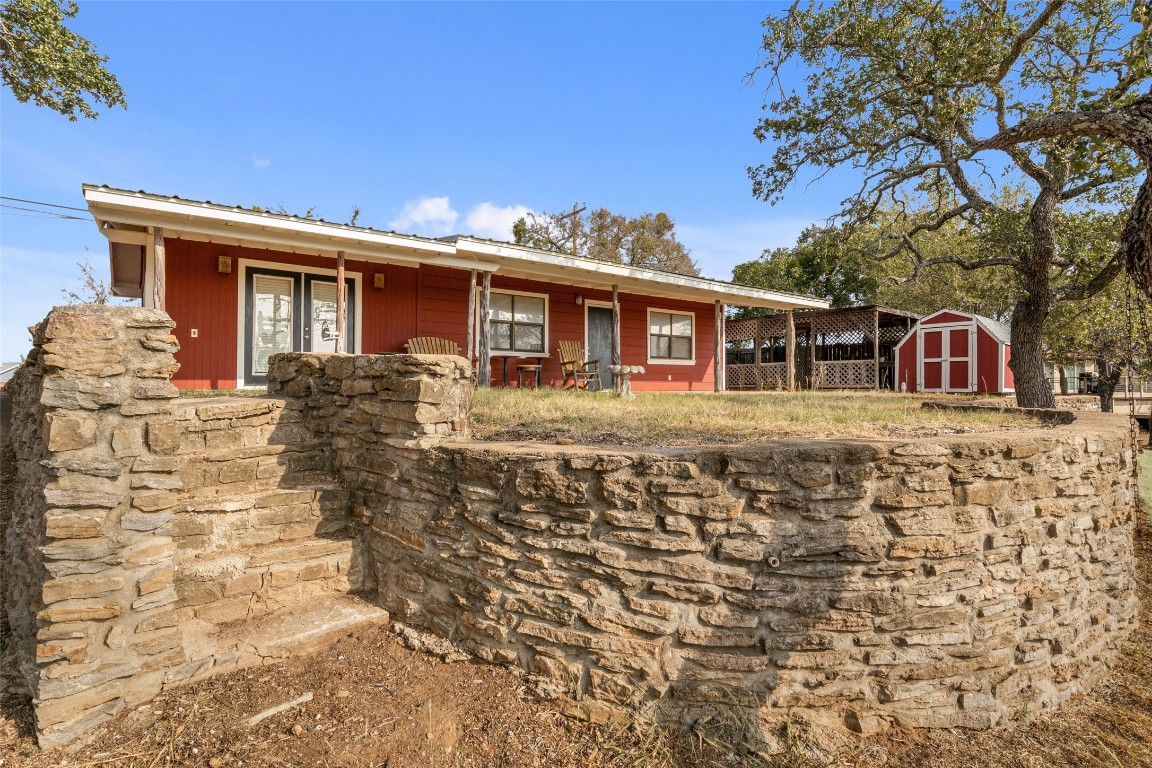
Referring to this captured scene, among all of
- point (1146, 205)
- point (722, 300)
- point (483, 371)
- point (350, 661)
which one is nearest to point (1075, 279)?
point (722, 300)

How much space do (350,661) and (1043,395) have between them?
8766mm

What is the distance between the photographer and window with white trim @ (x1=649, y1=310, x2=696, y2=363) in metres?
12.2

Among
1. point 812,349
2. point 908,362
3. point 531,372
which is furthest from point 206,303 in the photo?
point 908,362

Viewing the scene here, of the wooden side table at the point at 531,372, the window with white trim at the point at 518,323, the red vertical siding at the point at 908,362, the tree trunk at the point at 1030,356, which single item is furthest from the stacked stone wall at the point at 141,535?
the red vertical siding at the point at 908,362

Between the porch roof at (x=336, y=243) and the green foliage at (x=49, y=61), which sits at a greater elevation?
the green foliage at (x=49, y=61)

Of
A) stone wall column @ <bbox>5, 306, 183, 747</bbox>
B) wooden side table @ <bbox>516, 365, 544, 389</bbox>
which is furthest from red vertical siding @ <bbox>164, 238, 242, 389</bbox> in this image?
stone wall column @ <bbox>5, 306, 183, 747</bbox>

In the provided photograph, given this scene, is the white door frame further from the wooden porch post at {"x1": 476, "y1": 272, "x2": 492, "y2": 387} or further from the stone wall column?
the stone wall column

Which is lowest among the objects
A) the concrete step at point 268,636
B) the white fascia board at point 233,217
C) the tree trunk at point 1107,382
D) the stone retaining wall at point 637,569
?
the concrete step at point 268,636

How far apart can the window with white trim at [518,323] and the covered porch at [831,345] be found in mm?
8646

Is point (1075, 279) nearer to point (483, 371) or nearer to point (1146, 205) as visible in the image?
point (1146, 205)

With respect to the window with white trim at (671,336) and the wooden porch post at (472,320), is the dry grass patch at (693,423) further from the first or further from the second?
the window with white trim at (671,336)

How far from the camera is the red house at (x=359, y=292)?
695 cm

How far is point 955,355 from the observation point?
1633cm

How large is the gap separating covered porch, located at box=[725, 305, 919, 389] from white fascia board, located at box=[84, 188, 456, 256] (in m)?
12.1
